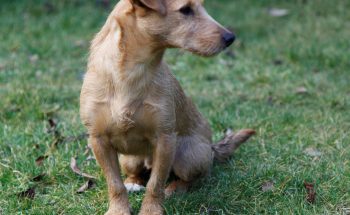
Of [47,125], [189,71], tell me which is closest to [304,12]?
[189,71]

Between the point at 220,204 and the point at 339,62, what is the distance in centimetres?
462

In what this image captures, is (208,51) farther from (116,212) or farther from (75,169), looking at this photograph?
(75,169)

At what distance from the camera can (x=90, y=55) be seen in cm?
457

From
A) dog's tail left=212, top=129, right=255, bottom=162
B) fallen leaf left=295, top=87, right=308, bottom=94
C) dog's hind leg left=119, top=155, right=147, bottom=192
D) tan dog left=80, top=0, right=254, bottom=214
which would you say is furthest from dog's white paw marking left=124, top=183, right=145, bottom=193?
fallen leaf left=295, top=87, right=308, bottom=94

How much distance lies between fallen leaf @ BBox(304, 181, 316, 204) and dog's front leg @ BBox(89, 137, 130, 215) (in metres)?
1.25

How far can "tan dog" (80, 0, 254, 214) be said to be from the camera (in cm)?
417

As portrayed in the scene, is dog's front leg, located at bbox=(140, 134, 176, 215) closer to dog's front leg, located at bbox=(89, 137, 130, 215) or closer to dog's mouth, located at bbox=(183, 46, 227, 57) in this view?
dog's front leg, located at bbox=(89, 137, 130, 215)

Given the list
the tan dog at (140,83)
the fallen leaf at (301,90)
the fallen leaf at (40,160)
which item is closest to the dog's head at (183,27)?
the tan dog at (140,83)

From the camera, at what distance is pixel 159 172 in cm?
451

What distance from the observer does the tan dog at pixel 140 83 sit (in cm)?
417

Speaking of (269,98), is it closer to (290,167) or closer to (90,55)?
(290,167)

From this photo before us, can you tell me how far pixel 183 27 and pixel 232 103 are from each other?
3.11 meters

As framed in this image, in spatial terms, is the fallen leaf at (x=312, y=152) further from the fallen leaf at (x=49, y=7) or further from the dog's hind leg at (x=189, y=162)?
the fallen leaf at (x=49, y=7)

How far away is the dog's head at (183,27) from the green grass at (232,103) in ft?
3.78
